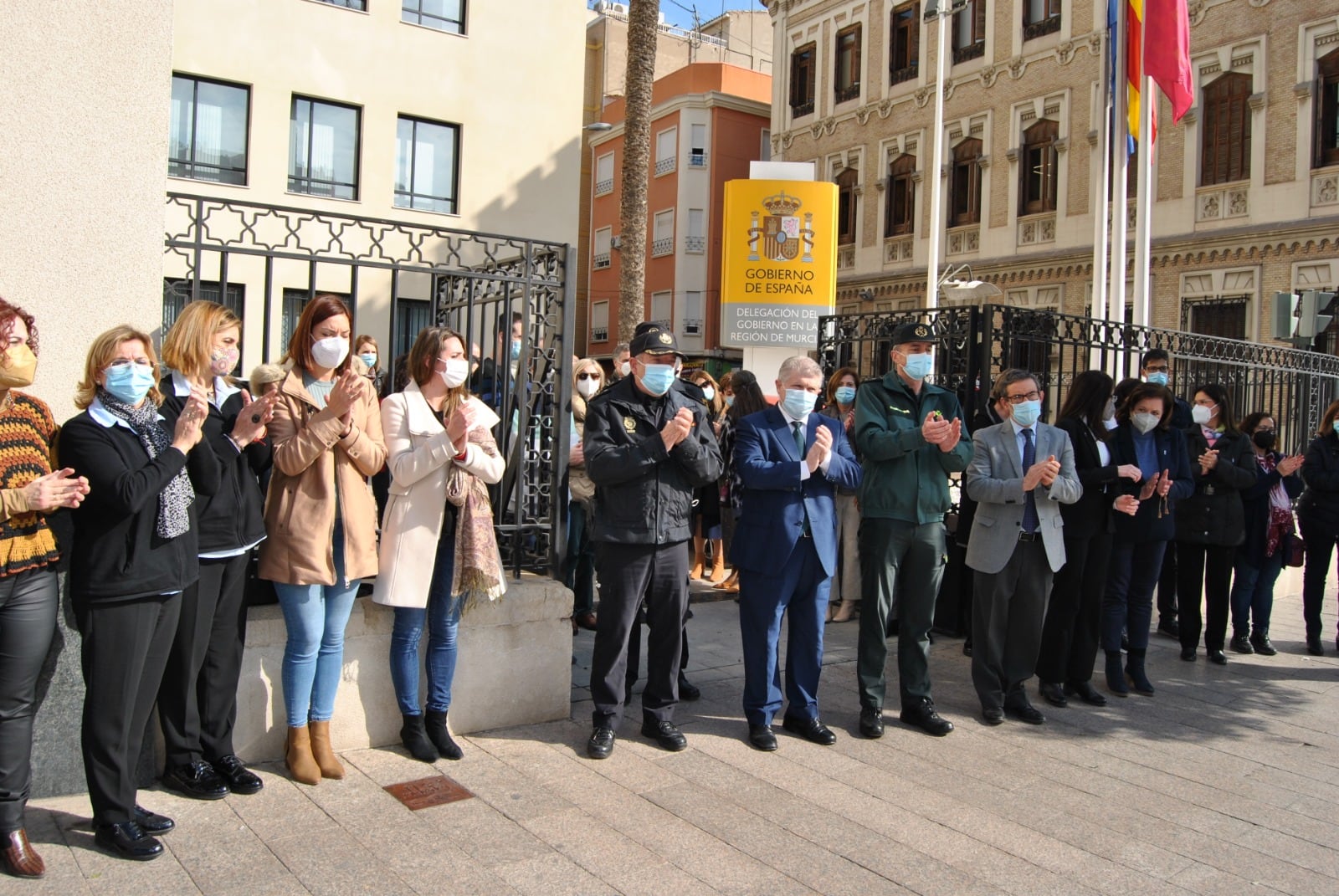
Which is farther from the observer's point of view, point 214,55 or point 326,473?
point 214,55

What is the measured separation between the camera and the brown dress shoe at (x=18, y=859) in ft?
12.3

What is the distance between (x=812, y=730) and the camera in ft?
18.8

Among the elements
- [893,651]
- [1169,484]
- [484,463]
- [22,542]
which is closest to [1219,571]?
[1169,484]

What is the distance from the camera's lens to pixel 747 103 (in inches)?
1601

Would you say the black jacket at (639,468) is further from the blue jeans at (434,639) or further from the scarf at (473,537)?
the blue jeans at (434,639)

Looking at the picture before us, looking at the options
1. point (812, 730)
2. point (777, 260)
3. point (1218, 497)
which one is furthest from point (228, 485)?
point (777, 260)

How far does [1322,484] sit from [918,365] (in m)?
4.32

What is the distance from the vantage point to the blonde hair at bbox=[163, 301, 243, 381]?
4375 millimetres

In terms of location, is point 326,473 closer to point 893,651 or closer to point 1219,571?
point 893,651

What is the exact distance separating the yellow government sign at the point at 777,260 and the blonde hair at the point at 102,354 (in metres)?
11.1

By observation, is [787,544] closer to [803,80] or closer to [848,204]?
[848,204]

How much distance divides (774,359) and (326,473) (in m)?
10.6

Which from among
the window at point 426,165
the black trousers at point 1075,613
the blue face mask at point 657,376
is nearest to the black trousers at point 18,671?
the blue face mask at point 657,376

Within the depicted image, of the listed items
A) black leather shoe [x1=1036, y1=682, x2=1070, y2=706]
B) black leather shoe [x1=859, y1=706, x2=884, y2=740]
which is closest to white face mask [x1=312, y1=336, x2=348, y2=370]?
black leather shoe [x1=859, y1=706, x2=884, y2=740]
